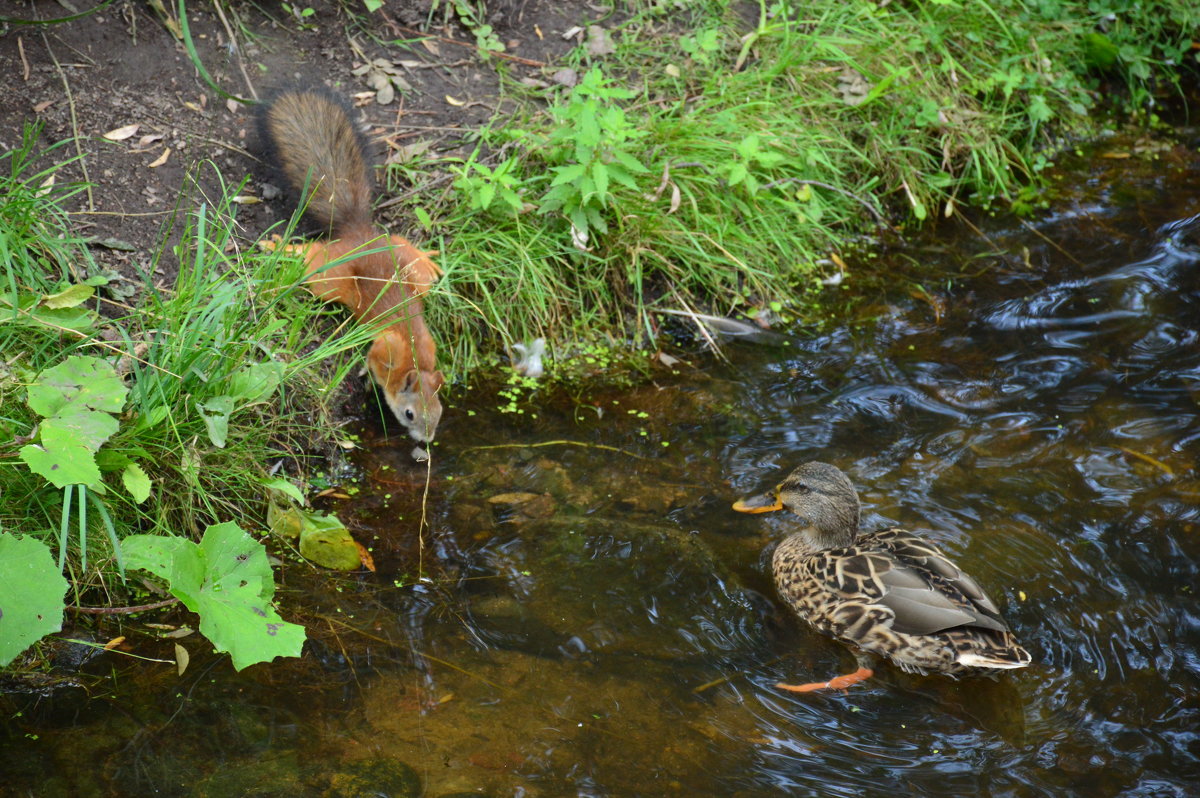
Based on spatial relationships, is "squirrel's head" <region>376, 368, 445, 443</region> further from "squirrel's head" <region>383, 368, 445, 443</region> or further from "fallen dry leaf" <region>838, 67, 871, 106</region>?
"fallen dry leaf" <region>838, 67, 871, 106</region>

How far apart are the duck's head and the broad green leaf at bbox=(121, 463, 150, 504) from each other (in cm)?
271

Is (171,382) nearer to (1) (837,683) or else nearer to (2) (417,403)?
(2) (417,403)

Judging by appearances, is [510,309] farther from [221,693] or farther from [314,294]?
[221,693]

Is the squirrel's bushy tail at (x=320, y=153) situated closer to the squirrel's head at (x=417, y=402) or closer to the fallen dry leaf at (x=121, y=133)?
the fallen dry leaf at (x=121, y=133)

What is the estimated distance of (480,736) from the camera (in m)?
3.64

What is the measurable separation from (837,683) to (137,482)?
2.80 metres

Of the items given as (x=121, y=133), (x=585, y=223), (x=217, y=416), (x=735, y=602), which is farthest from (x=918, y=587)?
(x=121, y=133)

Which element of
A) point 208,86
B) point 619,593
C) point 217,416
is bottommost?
point 619,593

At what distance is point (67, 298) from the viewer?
406 centimetres

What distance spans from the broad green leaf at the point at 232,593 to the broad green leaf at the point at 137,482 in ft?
0.77

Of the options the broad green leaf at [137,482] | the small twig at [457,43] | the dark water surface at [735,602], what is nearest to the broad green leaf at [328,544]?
the dark water surface at [735,602]

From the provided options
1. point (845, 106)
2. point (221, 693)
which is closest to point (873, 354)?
point (845, 106)

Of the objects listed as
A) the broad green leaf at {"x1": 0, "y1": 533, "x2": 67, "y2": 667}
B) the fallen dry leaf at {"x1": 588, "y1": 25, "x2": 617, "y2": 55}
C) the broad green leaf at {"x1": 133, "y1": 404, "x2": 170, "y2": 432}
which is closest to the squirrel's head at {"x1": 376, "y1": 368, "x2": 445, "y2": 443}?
the broad green leaf at {"x1": 133, "y1": 404, "x2": 170, "y2": 432}

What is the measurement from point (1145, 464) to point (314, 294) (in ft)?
14.0
